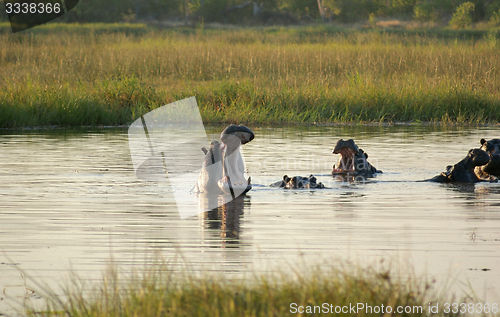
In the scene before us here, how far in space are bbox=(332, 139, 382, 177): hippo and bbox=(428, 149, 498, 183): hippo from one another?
36.0 inches

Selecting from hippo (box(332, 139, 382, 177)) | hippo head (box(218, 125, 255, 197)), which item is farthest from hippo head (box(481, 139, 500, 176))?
hippo head (box(218, 125, 255, 197))

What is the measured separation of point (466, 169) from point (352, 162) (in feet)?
4.95

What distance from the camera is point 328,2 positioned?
2552 inches

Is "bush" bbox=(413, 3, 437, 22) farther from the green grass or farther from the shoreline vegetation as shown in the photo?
the green grass

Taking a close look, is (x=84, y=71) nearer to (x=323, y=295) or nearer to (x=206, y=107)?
(x=206, y=107)

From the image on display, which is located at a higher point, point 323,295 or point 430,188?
point 323,295

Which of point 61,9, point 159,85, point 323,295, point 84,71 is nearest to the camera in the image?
point 323,295

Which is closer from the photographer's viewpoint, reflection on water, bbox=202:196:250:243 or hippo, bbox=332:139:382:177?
reflection on water, bbox=202:196:250:243

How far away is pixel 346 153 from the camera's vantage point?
1059 centimetres

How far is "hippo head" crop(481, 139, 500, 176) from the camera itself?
10178 millimetres

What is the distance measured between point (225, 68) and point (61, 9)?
35314mm

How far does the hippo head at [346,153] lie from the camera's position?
10219 millimetres

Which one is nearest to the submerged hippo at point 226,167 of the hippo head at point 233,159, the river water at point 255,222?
the hippo head at point 233,159

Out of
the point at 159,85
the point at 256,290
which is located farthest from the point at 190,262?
the point at 159,85
